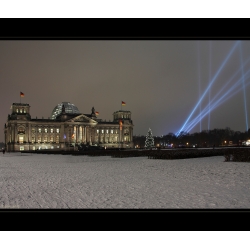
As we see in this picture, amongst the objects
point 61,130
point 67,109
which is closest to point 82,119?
point 61,130

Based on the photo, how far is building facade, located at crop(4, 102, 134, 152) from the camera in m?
123

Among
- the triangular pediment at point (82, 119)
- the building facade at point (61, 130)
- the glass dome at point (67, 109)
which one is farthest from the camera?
the glass dome at point (67, 109)

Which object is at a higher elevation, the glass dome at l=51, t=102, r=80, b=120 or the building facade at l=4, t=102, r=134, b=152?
the glass dome at l=51, t=102, r=80, b=120

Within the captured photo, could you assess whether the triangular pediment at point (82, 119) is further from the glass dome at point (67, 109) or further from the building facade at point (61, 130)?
the glass dome at point (67, 109)

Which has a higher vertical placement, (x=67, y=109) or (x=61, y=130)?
(x=67, y=109)

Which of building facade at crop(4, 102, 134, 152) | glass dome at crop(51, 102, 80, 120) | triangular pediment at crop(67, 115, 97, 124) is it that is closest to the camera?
building facade at crop(4, 102, 134, 152)

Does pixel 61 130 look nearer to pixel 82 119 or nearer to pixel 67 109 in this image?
pixel 82 119

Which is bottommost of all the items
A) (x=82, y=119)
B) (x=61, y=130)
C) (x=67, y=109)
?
(x=61, y=130)

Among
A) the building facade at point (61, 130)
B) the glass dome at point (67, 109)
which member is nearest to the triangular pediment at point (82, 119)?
the building facade at point (61, 130)

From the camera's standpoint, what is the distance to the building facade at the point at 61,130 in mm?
123188

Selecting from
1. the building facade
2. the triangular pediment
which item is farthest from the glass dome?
the triangular pediment

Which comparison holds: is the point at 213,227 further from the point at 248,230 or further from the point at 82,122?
the point at 82,122

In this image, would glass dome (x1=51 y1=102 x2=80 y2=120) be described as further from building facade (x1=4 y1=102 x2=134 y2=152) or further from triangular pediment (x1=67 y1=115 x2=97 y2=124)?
triangular pediment (x1=67 y1=115 x2=97 y2=124)

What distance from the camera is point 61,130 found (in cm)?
13388
